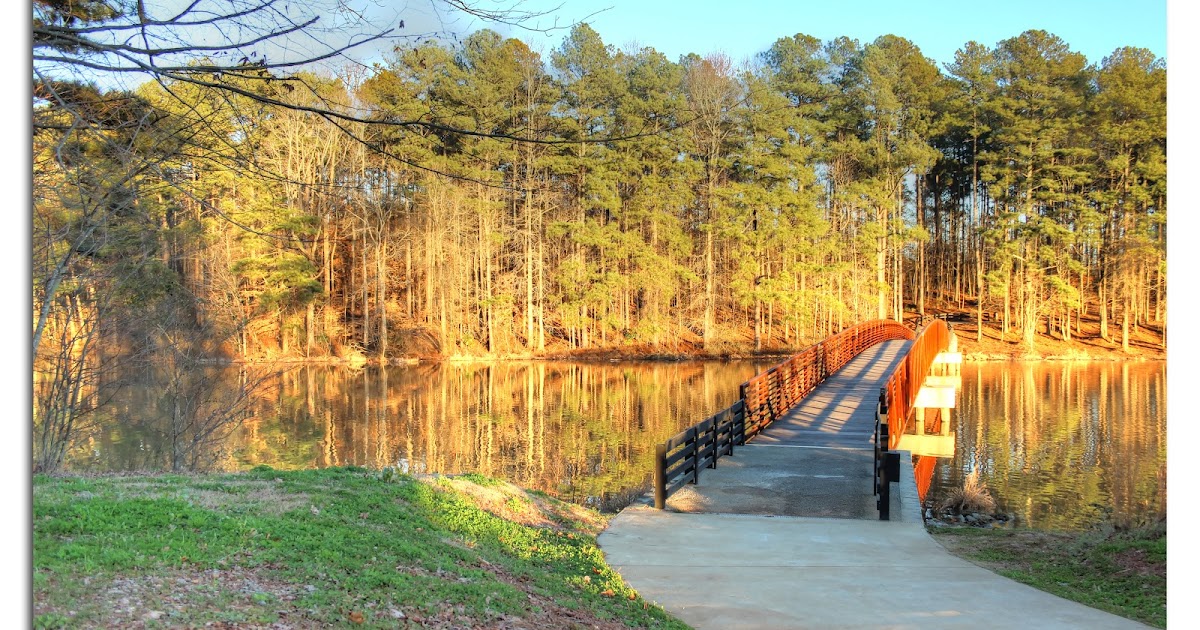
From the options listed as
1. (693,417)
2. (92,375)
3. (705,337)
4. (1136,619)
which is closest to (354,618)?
(1136,619)

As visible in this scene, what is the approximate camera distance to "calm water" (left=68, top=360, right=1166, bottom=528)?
46.2ft

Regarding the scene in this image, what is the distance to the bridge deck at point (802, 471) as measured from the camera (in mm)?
10172

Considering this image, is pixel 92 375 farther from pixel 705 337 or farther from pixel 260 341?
pixel 705 337

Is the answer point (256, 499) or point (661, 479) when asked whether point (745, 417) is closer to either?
point (661, 479)

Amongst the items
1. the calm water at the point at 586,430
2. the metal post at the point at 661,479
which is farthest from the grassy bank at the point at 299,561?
the calm water at the point at 586,430

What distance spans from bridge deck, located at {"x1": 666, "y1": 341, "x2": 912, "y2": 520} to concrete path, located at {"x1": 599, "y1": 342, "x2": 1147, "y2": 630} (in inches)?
1.0

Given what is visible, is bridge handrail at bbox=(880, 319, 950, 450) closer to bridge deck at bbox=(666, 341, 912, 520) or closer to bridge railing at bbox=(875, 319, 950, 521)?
bridge railing at bbox=(875, 319, 950, 521)

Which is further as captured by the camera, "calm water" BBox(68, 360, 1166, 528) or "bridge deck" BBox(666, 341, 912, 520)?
"calm water" BBox(68, 360, 1166, 528)

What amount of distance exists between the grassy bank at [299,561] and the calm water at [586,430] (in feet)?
17.6

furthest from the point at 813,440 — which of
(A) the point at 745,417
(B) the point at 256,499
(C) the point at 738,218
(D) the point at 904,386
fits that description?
(C) the point at 738,218

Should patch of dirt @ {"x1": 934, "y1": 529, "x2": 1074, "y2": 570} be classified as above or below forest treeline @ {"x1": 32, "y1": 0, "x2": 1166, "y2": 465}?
below

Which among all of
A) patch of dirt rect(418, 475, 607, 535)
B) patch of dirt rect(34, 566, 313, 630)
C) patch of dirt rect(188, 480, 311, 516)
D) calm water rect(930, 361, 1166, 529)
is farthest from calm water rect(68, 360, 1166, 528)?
patch of dirt rect(34, 566, 313, 630)

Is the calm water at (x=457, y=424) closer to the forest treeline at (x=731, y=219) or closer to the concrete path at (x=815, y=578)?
the concrete path at (x=815, y=578)

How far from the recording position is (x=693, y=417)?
22781mm
